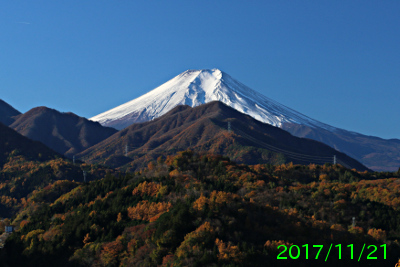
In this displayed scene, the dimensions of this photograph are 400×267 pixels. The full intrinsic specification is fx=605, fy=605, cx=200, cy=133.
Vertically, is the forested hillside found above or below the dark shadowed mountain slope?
below

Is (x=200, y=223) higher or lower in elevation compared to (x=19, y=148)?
lower

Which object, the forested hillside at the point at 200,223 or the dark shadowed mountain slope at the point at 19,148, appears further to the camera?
the dark shadowed mountain slope at the point at 19,148

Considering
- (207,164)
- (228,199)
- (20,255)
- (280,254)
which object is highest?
(207,164)

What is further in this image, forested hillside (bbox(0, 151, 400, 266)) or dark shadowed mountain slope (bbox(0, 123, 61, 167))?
dark shadowed mountain slope (bbox(0, 123, 61, 167))

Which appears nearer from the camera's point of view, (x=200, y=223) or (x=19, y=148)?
(x=200, y=223)

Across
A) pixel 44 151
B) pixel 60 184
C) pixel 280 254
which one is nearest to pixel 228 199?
pixel 280 254

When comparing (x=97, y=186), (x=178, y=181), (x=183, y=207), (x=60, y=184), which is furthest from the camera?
(x=60, y=184)

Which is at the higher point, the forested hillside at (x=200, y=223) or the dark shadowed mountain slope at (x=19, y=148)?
the dark shadowed mountain slope at (x=19, y=148)

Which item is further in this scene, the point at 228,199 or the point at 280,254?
the point at 228,199

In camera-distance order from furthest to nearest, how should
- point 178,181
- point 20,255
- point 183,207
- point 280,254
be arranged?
point 178,181, point 20,255, point 183,207, point 280,254

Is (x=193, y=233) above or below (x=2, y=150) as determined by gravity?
below

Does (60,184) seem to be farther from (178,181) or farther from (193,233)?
(193,233)
